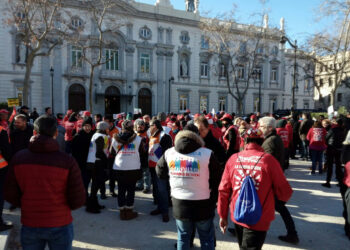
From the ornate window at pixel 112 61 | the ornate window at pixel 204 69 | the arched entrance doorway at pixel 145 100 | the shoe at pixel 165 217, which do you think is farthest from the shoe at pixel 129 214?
the ornate window at pixel 204 69

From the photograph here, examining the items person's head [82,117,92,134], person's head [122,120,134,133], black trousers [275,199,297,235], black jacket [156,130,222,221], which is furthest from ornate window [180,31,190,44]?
black jacket [156,130,222,221]

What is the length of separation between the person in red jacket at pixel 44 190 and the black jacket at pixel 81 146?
119 inches

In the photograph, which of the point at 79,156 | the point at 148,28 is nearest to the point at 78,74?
the point at 148,28

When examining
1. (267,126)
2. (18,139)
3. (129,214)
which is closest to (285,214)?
(267,126)

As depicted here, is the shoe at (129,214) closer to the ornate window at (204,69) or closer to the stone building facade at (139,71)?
the stone building facade at (139,71)

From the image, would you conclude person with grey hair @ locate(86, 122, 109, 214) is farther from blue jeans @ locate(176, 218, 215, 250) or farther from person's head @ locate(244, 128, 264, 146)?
person's head @ locate(244, 128, 264, 146)

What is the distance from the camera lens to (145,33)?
1124 inches

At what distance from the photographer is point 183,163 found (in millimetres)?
3016

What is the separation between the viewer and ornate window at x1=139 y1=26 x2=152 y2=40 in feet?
92.7

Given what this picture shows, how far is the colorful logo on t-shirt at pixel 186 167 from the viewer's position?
9.77ft

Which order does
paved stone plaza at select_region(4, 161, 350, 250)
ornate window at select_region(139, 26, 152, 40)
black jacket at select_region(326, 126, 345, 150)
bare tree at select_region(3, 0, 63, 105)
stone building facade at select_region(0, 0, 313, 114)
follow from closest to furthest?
paved stone plaza at select_region(4, 161, 350, 250) < black jacket at select_region(326, 126, 345, 150) < bare tree at select_region(3, 0, 63, 105) < stone building facade at select_region(0, 0, 313, 114) < ornate window at select_region(139, 26, 152, 40)

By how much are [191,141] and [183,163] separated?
0.27 metres

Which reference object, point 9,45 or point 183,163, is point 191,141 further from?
point 9,45

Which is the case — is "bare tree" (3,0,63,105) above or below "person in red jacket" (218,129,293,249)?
above
